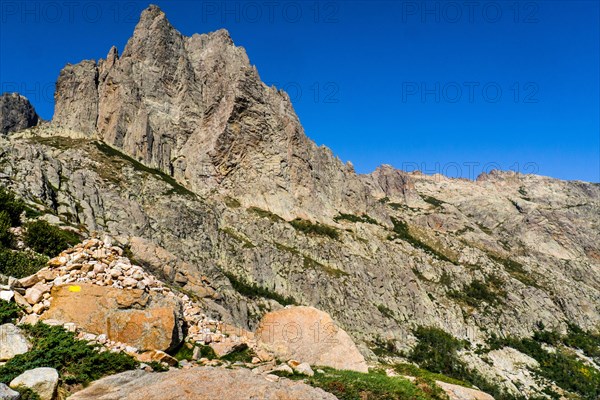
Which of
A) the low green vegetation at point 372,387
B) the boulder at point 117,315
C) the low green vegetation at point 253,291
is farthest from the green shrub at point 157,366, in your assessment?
the low green vegetation at point 253,291

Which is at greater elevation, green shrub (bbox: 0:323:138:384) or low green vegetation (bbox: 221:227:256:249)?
low green vegetation (bbox: 221:227:256:249)

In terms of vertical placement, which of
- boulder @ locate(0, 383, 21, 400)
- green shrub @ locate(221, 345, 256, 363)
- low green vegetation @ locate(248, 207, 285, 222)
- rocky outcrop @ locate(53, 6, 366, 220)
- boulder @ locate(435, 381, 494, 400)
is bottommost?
boulder @ locate(435, 381, 494, 400)

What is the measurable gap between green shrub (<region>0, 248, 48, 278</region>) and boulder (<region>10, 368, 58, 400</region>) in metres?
10.7

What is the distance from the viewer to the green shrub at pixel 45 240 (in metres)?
23.0

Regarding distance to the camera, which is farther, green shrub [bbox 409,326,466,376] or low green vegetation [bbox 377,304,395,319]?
low green vegetation [bbox 377,304,395,319]

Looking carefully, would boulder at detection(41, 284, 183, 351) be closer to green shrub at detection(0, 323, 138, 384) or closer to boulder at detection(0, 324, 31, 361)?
green shrub at detection(0, 323, 138, 384)

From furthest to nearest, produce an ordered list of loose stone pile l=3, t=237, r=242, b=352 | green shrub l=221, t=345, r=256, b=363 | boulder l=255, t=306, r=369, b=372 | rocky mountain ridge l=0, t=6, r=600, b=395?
rocky mountain ridge l=0, t=6, r=600, b=395, boulder l=255, t=306, r=369, b=372, green shrub l=221, t=345, r=256, b=363, loose stone pile l=3, t=237, r=242, b=352

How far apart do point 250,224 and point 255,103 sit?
74981 millimetres

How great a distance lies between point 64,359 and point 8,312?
3841 mm

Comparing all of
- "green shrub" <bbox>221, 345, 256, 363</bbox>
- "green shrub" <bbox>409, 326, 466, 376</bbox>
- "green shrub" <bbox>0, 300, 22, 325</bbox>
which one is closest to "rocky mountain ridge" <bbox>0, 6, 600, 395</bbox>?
"green shrub" <bbox>409, 326, 466, 376</bbox>

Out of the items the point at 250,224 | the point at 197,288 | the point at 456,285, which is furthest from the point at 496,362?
the point at 197,288

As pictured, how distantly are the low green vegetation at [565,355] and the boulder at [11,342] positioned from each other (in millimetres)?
173468

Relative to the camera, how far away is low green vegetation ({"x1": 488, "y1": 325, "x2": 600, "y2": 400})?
136m

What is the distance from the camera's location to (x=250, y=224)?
496 ft
